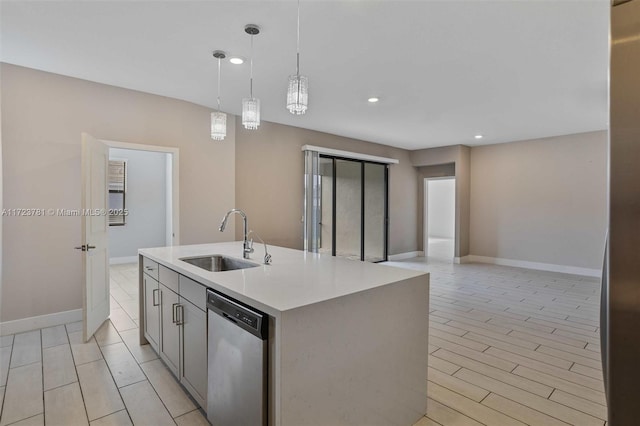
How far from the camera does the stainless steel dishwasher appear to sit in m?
1.46

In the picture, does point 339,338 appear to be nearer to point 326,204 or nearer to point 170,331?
point 170,331

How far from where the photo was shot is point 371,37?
105 inches

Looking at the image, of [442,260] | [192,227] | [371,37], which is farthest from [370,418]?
[442,260]

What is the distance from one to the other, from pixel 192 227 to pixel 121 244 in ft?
12.3

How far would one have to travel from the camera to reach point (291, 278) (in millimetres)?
1960

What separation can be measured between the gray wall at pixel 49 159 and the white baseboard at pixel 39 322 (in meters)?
0.05

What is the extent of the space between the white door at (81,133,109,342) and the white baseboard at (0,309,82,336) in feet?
1.06

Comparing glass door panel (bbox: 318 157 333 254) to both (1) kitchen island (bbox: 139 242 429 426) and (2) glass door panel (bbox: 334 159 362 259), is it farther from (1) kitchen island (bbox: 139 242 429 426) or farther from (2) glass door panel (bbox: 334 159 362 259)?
(1) kitchen island (bbox: 139 242 429 426)

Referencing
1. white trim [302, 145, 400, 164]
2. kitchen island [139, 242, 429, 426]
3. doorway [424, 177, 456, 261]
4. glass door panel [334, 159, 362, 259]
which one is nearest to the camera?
kitchen island [139, 242, 429, 426]

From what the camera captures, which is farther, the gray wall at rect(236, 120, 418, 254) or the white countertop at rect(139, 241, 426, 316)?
the gray wall at rect(236, 120, 418, 254)

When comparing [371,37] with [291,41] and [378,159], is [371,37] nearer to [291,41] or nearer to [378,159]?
[291,41]

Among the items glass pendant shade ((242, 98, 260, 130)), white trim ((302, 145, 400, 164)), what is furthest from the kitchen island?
white trim ((302, 145, 400, 164))

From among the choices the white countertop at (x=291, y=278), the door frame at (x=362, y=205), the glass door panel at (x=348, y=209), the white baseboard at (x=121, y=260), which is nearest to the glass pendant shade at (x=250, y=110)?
the white countertop at (x=291, y=278)

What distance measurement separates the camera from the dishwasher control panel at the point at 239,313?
1.45 m
